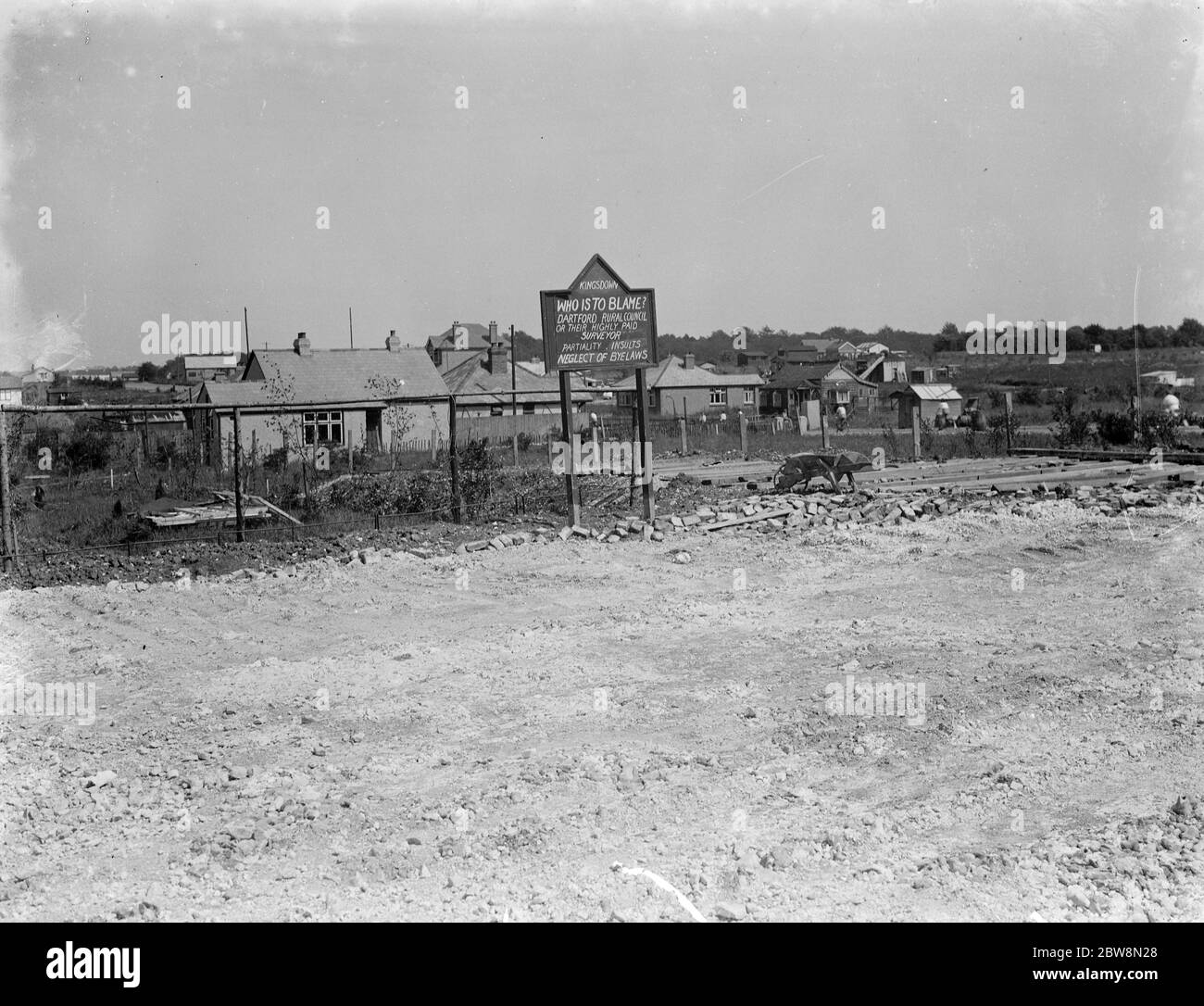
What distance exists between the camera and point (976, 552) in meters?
15.1

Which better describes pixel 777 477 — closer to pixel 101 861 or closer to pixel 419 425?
pixel 101 861

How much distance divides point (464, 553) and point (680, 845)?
376 inches

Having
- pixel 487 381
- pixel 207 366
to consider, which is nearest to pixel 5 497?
pixel 487 381

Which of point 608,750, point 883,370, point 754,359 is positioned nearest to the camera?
point 608,750

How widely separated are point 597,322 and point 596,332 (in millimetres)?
141

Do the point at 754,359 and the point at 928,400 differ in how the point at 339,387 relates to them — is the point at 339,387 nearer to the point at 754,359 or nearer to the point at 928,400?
the point at 928,400

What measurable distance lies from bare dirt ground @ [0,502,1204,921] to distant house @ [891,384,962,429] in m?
47.8

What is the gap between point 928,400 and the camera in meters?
61.4

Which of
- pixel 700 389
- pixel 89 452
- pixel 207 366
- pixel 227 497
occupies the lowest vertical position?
pixel 227 497

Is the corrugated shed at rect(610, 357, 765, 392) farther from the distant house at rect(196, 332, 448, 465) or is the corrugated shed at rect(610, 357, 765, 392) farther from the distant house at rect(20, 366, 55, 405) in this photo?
the distant house at rect(20, 366, 55, 405)
